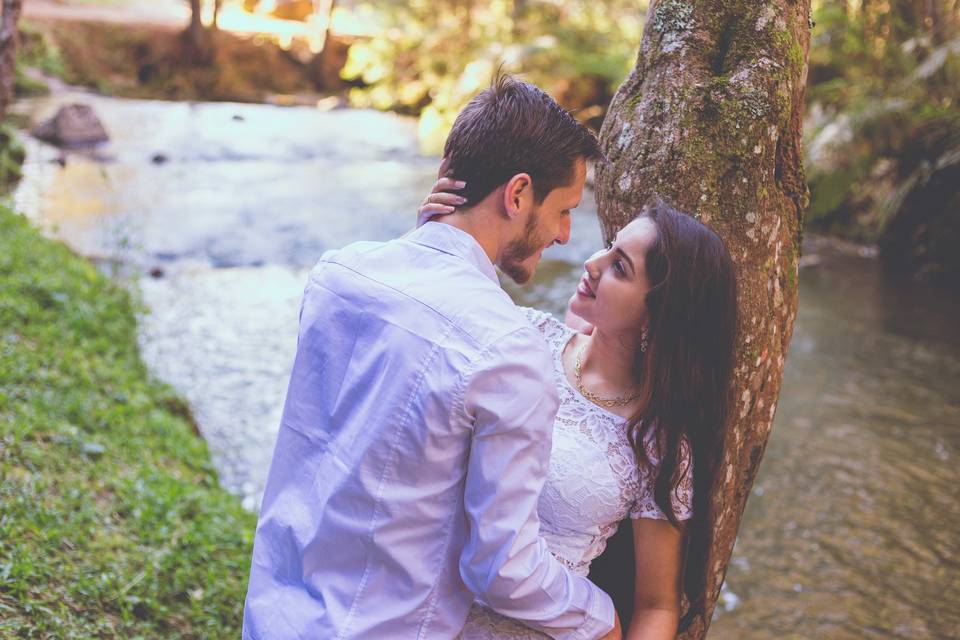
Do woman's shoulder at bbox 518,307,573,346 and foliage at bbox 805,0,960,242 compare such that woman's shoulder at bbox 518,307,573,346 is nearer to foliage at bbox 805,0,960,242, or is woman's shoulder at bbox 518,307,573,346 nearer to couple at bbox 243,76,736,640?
couple at bbox 243,76,736,640

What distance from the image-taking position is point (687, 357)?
215cm

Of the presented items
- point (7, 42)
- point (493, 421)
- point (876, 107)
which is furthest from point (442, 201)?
point (876, 107)

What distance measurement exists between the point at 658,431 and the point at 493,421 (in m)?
0.67

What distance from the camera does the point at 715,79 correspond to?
94.9 inches

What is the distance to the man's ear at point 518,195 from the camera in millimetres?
1983

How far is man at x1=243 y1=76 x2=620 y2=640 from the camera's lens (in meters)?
1.67

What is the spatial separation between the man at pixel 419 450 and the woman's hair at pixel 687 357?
36cm

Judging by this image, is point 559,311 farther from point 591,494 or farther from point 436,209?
point 436,209

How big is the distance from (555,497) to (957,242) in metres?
10.6

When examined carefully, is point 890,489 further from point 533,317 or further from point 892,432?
point 533,317

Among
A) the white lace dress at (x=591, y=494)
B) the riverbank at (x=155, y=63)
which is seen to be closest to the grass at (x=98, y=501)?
the white lace dress at (x=591, y=494)

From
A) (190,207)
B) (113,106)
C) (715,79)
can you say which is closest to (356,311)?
(715,79)

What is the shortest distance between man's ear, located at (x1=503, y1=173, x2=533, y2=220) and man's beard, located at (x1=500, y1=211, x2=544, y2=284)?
0.03 meters

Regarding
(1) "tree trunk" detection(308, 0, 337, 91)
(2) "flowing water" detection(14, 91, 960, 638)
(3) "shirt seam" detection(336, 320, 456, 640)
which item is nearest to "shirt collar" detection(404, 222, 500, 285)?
(3) "shirt seam" detection(336, 320, 456, 640)
